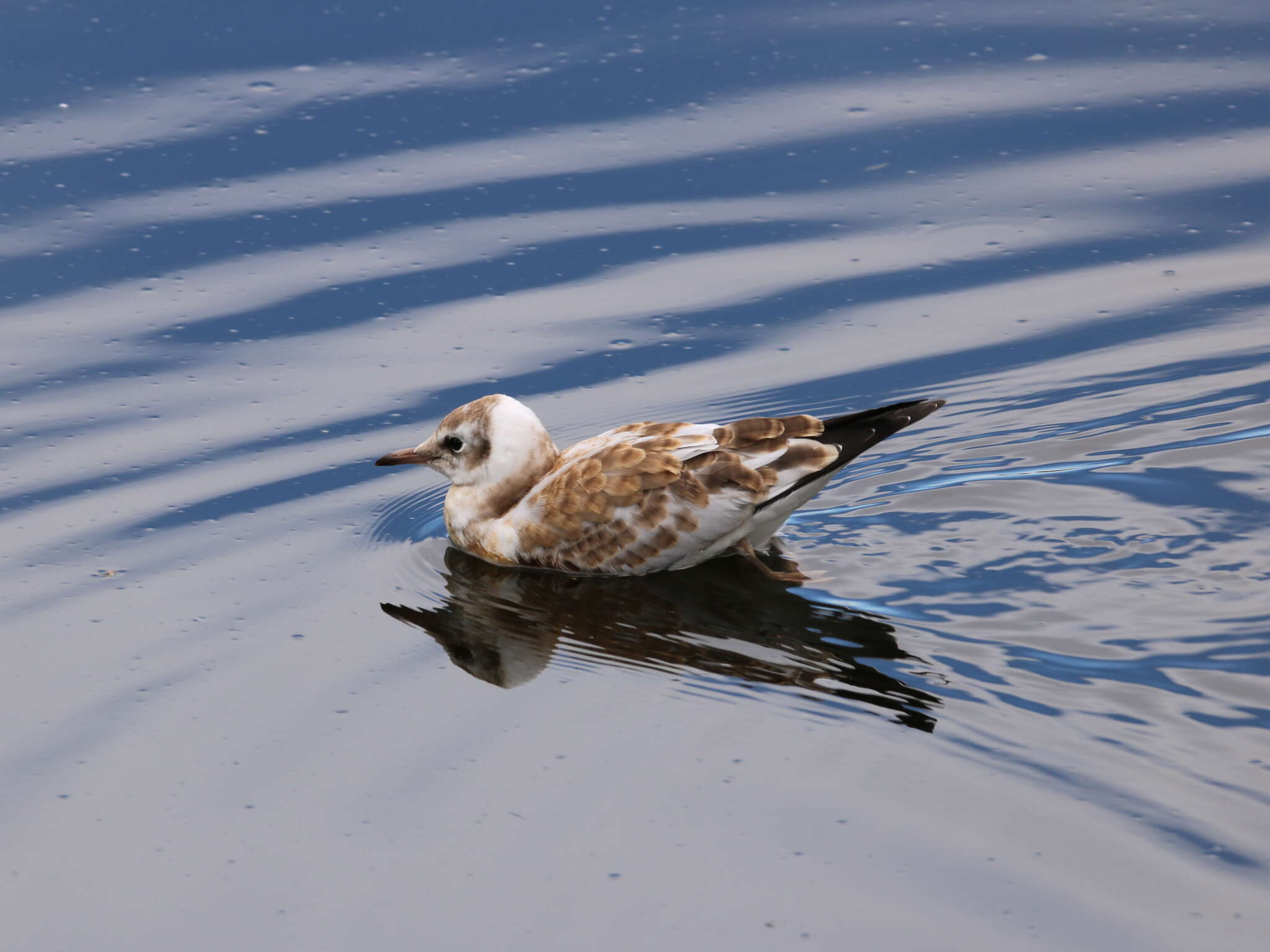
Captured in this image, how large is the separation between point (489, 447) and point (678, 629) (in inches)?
64.0

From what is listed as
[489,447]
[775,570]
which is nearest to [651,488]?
[775,570]

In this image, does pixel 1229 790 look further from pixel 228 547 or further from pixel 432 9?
pixel 432 9

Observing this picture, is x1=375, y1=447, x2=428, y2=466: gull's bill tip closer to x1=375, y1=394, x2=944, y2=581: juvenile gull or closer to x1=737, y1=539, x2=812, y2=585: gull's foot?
x1=375, y1=394, x2=944, y2=581: juvenile gull

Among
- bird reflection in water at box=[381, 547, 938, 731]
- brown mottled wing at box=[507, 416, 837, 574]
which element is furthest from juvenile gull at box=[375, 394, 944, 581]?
bird reflection in water at box=[381, 547, 938, 731]

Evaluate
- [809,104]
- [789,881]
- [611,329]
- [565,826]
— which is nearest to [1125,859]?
[789,881]

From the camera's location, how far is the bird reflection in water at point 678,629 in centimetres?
689

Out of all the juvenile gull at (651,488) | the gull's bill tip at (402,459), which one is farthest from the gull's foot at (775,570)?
the gull's bill tip at (402,459)

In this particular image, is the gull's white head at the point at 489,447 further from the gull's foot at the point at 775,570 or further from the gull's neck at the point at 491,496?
the gull's foot at the point at 775,570

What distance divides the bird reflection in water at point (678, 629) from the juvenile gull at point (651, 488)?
13 centimetres

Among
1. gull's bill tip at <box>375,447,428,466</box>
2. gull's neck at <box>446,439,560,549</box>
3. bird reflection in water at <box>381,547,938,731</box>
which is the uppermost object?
gull's bill tip at <box>375,447,428,466</box>

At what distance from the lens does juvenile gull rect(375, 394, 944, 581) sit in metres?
7.91

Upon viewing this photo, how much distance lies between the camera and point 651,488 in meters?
8.05

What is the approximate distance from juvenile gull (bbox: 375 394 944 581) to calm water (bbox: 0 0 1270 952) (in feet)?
0.61

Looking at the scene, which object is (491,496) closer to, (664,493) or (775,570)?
(664,493)
